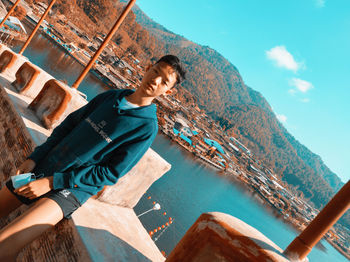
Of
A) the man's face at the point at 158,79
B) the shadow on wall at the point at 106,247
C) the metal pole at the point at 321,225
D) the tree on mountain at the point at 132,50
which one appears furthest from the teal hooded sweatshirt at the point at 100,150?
the tree on mountain at the point at 132,50

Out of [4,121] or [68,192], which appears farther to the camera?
[4,121]

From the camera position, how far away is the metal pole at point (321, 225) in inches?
40.0

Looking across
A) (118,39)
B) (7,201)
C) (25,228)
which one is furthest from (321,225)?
(118,39)

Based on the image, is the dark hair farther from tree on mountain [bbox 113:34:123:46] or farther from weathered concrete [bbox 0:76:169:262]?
tree on mountain [bbox 113:34:123:46]

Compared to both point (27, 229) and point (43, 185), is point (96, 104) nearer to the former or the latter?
point (43, 185)

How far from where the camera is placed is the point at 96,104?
1.57 metres

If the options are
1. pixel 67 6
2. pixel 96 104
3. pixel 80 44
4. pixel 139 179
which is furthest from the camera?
pixel 67 6

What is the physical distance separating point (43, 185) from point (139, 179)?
1.03m

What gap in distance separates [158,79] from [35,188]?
982 millimetres

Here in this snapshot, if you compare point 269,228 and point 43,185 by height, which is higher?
point 43,185

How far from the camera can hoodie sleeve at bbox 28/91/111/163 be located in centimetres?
147

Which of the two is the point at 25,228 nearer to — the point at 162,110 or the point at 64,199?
the point at 64,199

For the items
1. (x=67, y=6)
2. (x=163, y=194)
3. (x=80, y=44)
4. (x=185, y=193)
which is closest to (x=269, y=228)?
(x=185, y=193)

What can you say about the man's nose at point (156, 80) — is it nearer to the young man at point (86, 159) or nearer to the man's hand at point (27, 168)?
the young man at point (86, 159)
